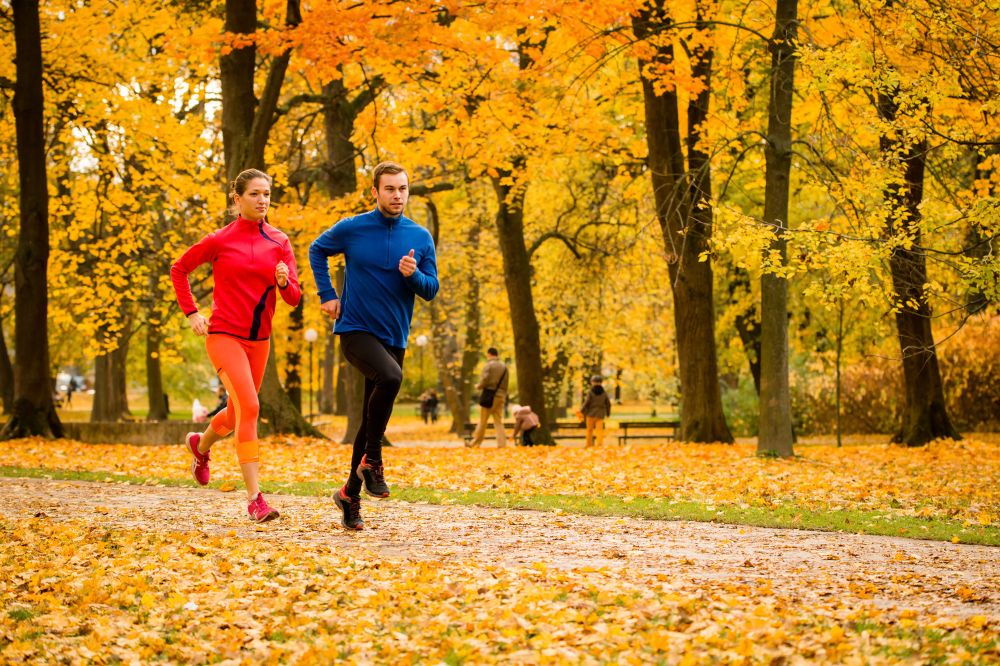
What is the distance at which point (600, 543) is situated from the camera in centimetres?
731

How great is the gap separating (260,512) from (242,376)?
3.02 ft

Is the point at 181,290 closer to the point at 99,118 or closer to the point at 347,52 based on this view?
the point at 347,52

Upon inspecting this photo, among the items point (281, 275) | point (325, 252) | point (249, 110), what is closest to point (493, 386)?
point (249, 110)

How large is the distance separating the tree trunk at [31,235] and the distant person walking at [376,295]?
13.5 metres

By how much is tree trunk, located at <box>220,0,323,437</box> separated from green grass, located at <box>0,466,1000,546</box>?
25.4 feet

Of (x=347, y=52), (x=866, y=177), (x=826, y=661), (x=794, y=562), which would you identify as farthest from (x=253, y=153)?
(x=826, y=661)

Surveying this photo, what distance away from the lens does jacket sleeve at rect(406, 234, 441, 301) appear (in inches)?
289

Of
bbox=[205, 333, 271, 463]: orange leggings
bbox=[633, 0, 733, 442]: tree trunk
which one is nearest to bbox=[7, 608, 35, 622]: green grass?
bbox=[205, 333, 271, 463]: orange leggings

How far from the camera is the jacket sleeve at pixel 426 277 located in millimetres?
7336

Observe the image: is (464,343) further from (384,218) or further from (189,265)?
(384,218)

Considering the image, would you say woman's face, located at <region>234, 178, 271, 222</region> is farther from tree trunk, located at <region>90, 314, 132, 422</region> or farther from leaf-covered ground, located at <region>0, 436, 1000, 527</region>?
tree trunk, located at <region>90, 314, 132, 422</region>

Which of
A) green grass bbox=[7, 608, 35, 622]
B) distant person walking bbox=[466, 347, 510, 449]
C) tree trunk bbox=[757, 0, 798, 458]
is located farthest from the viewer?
distant person walking bbox=[466, 347, 510, 449]

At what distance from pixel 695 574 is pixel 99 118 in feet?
63.6

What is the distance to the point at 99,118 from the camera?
22.6 meters
